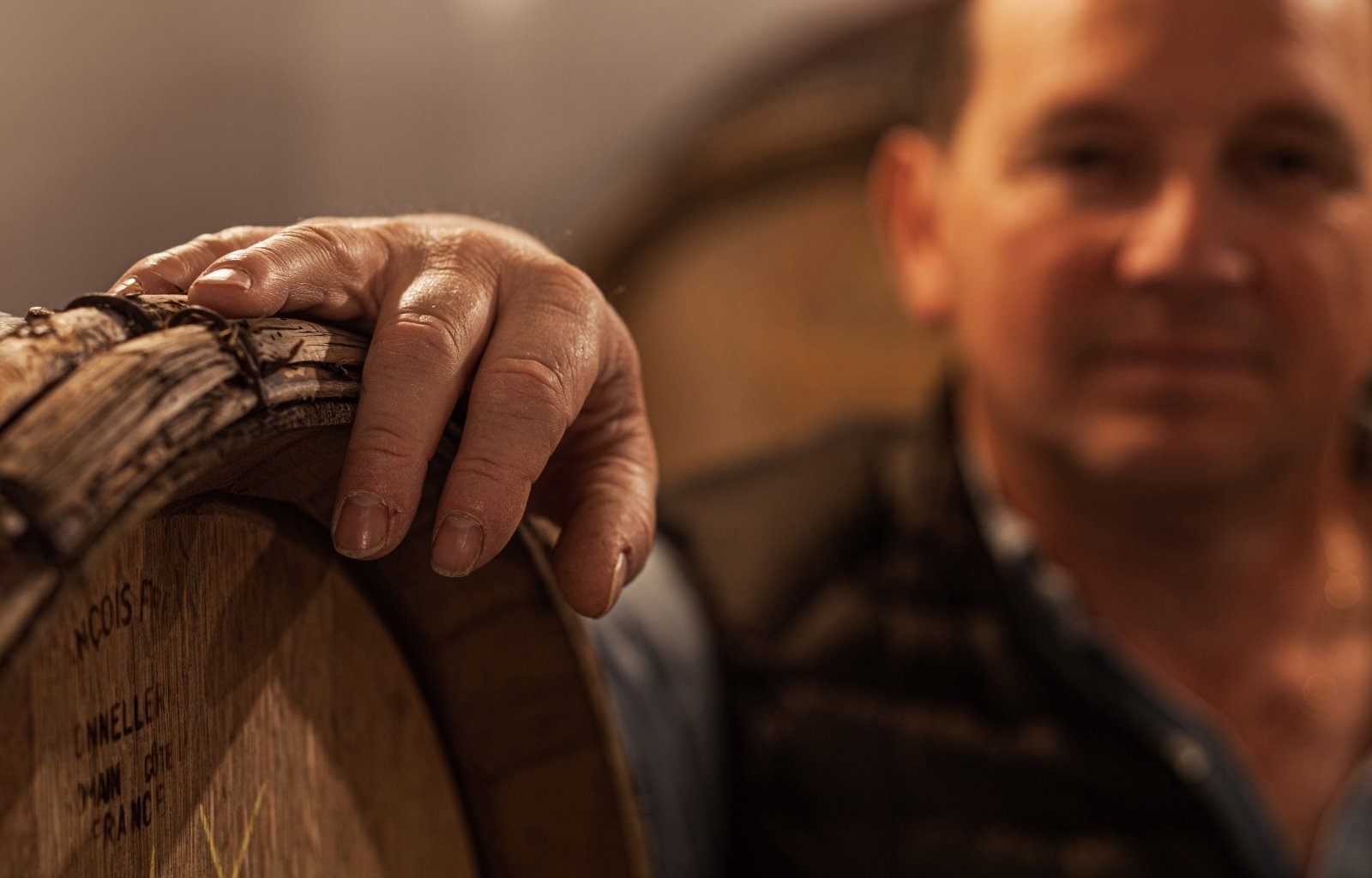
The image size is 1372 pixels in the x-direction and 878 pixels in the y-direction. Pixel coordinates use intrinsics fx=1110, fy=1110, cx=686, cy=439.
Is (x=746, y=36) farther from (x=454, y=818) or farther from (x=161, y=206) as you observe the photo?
(x=454, y=818)

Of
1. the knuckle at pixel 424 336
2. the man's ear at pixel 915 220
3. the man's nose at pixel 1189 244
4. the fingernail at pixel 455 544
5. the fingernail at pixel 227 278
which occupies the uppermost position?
the fingernail at pixel 227 278

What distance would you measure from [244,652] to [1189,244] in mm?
814

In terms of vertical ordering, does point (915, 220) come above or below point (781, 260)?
above

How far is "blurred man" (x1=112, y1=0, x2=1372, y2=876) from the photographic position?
0.92 m

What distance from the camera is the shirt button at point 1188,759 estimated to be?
927 mm

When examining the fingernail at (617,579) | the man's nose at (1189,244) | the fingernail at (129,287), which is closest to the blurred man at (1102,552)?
the man's nose at (1189,244)

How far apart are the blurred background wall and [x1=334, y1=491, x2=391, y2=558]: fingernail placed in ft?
0.63

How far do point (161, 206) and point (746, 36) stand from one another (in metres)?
0.96

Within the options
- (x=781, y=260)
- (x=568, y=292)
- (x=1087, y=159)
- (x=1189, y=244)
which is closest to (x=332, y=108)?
(x=781, y=260)

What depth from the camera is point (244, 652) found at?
0.33 meters

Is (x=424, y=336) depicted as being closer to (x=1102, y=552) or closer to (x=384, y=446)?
(x=384, y=446)

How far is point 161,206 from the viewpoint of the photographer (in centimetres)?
113

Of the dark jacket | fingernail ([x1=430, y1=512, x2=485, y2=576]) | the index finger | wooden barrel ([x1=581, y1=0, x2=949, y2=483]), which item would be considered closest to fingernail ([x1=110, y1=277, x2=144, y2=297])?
the index finger

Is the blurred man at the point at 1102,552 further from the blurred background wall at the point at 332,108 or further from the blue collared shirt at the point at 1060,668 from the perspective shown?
the blurred background wall at the point at 332,108
